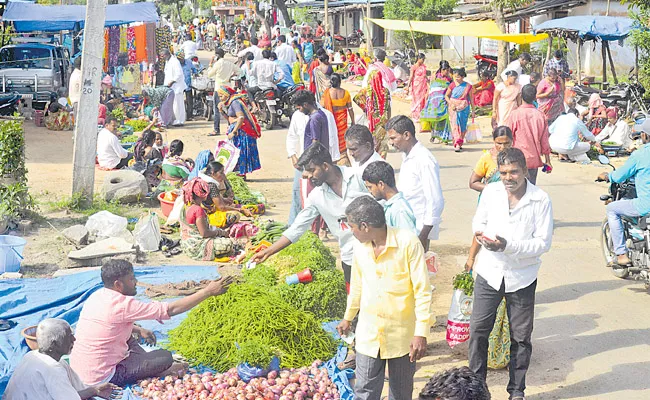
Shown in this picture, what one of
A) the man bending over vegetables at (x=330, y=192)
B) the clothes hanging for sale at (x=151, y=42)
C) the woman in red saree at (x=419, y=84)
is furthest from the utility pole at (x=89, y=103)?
the clothes hanging for sale at (x=151, y=42)

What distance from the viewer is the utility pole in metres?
11.4

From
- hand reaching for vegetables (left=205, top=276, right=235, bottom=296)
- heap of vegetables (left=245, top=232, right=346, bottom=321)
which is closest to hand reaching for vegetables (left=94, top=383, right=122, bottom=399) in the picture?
hand reaching for vegetables (left=205, top=276, right=235, bottom=296)

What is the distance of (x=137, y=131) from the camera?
18.7m

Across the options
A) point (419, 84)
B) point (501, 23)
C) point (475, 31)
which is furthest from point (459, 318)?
point (501, 23)

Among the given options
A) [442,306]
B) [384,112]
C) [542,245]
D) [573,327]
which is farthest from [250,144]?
[542,245]

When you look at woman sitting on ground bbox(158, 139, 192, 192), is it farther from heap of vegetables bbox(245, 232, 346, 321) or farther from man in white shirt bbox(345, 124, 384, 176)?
man in white shirt bbox(345, 124, 384, 176)

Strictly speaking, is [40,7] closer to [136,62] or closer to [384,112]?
→ [136,62]

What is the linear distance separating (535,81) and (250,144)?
17.0 ft

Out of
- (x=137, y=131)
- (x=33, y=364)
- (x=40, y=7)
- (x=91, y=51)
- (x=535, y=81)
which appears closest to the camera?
(x=33, y=364)

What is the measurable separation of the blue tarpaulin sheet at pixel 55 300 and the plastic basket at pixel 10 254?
0.43 meters

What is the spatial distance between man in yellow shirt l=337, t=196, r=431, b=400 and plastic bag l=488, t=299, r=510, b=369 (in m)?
1.52

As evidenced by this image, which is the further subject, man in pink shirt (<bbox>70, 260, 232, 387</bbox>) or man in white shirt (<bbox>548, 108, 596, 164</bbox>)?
man in white shirt (<bbox>548, 108, 596, 164</bbox>)

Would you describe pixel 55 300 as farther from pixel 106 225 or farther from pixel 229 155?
pixel 229 155

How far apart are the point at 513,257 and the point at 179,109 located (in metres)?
15.1
